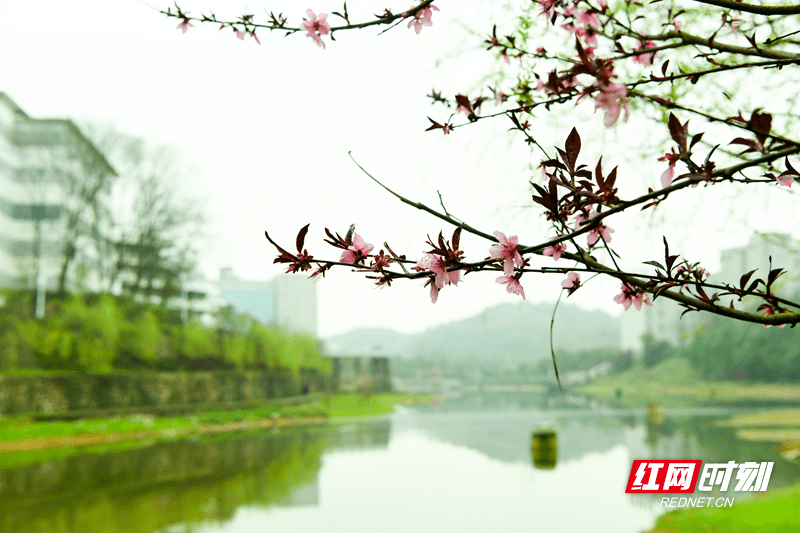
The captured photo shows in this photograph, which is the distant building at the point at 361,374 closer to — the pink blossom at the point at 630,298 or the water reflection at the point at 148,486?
the water reflection at the point at 148,486

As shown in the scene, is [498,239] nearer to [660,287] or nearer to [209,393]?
[660,287]

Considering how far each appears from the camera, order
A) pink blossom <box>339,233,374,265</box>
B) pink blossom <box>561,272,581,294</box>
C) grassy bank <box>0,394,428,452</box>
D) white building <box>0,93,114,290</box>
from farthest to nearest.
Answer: white building <box>0,93,114,290</box>, grassy bank <box>0,394,428,452</box>, pink blossom <box>561,272,581,294</box>, pink blossom <box>339,233,374,265</box>

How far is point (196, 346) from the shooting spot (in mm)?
21703

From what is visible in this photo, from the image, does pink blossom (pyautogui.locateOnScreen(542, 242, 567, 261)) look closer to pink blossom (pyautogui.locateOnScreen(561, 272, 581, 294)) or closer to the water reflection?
pink blossom (pyautogui.locateOnScreen(561, 272, 581, 294))

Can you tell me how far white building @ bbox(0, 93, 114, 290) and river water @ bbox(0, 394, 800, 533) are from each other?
8.90 metres

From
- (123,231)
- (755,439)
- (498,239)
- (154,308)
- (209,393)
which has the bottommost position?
(755,439)

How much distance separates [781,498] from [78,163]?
20.4 m

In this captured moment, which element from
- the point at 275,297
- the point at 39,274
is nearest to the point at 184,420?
the point at 39,274

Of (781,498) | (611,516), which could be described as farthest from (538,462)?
(781,498)

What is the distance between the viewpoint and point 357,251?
1.21 meters

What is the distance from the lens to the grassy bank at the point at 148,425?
571 inches

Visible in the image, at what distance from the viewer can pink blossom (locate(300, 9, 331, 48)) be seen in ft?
5.53
